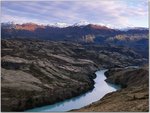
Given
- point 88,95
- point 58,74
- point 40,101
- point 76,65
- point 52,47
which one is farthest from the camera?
point 52,47

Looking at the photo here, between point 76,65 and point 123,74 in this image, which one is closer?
point 123,74

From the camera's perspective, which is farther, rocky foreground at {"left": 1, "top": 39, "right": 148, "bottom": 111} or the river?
rocky foreground at {"left": 1, "top": 39, "right": 148, "bottom": 111}

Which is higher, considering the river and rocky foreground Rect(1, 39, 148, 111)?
rocky foreground Rect(1, 39, 148, 111)

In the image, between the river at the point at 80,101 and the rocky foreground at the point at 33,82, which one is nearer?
the river at the point at 80,101

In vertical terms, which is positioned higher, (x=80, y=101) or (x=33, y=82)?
(x=33, y=82)

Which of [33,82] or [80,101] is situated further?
[33,82]

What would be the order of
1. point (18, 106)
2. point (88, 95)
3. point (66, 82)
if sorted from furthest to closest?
point (66, 82), point (88, 95), point (18, 106)

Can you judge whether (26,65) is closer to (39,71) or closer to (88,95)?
(39,71)

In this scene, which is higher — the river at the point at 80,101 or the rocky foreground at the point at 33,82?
the rocky foreground at the point at 33,82

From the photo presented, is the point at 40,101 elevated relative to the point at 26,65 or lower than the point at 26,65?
lower

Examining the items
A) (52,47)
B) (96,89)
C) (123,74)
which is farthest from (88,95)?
(52,47)

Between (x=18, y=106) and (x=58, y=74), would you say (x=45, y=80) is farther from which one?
(x=18, y=106)
